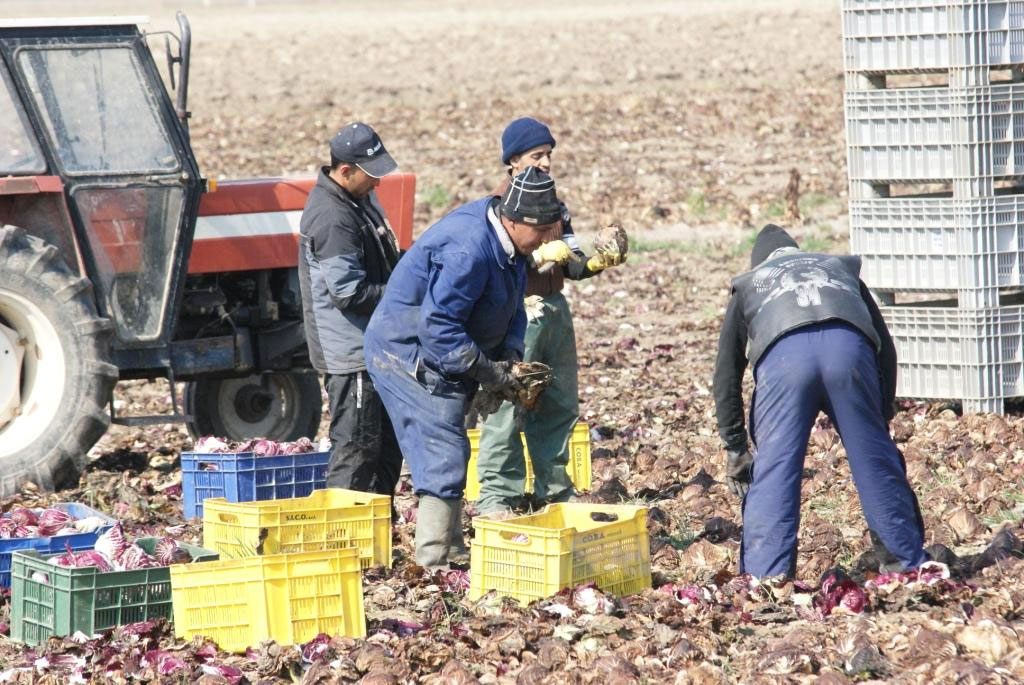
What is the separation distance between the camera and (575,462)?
8.02 metres

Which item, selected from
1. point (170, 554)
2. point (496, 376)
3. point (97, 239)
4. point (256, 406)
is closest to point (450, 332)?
point (496, 376)

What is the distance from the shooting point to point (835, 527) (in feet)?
22.8

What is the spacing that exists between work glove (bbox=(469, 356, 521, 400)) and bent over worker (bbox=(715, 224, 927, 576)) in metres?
0.97

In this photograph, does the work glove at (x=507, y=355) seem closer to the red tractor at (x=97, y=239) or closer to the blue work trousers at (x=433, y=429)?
the blue work trousers at (x=433, y=429)

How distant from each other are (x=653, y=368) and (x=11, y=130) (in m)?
4.94

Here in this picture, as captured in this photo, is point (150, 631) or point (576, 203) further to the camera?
point (576, 203)

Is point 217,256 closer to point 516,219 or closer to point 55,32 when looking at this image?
point 55,32

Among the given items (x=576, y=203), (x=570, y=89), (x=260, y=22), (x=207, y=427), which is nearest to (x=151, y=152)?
(x=207, y=427)

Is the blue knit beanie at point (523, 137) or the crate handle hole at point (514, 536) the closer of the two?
the crate handle hole at point (514, 536)

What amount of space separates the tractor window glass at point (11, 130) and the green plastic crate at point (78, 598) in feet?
10.5

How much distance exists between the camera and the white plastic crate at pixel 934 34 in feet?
30.2

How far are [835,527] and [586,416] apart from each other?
10.3 ft

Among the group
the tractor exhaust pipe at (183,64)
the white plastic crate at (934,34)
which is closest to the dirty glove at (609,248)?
the tractor exhaust pipe at (183,64)

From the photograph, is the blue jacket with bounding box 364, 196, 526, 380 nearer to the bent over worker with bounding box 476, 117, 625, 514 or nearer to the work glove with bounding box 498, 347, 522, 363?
the work glove with bounding box 498, 347, 522, 363
